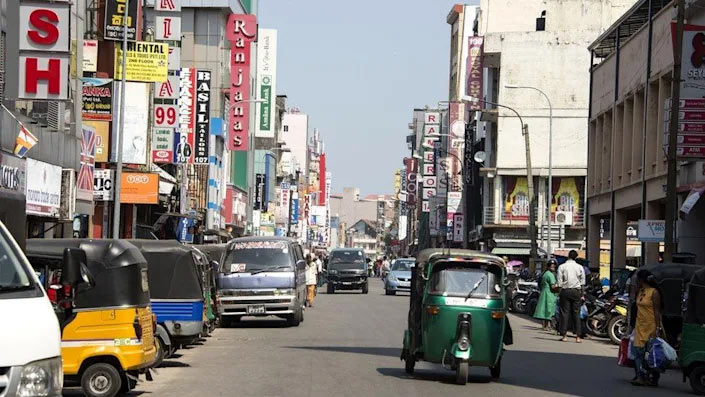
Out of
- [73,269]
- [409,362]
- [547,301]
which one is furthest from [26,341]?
[547,301]

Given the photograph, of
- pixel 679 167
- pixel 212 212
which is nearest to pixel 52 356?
pixel 679 167

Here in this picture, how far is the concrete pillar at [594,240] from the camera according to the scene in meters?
58.1

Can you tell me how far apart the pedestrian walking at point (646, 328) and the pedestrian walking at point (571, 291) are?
8.44 metres

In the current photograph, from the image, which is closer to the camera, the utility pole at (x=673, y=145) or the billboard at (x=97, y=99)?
the utility pole at (x=673, y=145)

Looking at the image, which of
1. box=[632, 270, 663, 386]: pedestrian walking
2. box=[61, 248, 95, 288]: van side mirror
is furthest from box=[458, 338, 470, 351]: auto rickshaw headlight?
box=[61, 248, 95, 288]: van side mirror

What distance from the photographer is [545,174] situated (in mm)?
81625

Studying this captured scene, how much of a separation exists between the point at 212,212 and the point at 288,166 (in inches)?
3093

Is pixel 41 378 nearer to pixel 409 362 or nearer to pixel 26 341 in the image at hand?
pixel 26 341

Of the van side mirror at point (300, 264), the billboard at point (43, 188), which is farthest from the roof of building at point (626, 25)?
the billboard at point (43, 188)

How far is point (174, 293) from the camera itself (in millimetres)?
21125

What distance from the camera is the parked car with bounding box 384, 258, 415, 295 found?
57.5 m

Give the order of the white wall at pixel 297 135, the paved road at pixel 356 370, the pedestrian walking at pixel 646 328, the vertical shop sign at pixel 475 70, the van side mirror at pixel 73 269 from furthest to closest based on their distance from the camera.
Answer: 1. the white wall at pixel 297 135
2. the vertical shop sign at pixel 475 70
3. the pedestrian walking at pixel 646 328
4. the paved road at pixel 356 370
5. the van side mirror at pixel 73 269

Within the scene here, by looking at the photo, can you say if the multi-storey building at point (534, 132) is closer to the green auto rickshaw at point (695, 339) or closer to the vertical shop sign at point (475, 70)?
→ the vertical shop sign at point (475, 70)

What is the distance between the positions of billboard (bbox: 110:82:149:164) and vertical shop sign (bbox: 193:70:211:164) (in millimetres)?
10691
